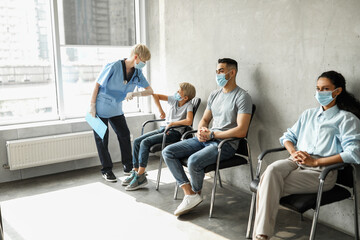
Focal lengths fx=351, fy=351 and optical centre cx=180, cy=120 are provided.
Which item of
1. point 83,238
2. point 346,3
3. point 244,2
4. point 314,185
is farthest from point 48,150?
point 346,3

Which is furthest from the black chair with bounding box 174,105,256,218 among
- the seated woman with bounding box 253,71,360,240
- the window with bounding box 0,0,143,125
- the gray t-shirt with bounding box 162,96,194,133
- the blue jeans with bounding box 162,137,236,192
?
the window with bounding box 0,0,143,125

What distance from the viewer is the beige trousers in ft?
7.39

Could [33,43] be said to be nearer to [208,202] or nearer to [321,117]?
[208,202]

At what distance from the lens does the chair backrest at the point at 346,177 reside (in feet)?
7.92

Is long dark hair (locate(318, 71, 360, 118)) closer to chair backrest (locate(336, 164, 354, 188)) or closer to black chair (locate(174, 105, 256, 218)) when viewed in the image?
chair backrest (locate(336, 164, 354, 188))

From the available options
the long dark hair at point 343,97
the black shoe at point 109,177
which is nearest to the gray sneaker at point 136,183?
the black shoe at point 109,177

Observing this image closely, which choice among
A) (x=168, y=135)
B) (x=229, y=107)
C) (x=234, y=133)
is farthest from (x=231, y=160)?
(x=168, y=135)

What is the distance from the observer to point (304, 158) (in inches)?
92.8

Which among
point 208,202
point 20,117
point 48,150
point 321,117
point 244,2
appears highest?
point 244,2

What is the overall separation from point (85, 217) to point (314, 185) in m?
1.89

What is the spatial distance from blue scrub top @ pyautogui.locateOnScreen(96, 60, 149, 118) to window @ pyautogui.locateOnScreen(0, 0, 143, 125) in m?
0.80

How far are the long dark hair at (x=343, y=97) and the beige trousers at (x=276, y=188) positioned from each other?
455mm

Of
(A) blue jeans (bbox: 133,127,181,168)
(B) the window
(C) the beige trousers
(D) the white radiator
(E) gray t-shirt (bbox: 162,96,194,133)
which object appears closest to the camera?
(C) the beige trousers

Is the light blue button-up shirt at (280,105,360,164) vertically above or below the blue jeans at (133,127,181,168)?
above
